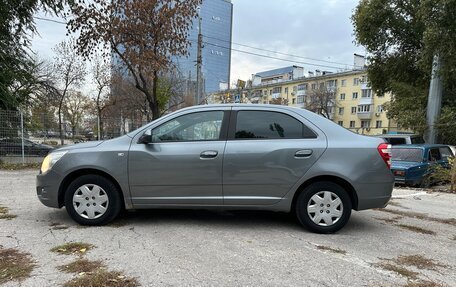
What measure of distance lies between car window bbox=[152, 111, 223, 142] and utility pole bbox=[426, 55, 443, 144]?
16.0 m

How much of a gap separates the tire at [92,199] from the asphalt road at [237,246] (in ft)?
0.57

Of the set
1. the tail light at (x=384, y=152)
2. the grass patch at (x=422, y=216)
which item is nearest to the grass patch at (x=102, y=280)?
the tail light at (x=384, y=152)

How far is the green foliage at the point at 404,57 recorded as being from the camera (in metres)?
18.1

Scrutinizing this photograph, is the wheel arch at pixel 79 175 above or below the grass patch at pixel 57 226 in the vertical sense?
above

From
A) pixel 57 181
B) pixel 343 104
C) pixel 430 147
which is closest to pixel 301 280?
pixel 57 181

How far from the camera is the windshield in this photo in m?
12.6

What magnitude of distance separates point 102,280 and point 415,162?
455 inches

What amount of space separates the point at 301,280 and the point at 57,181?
3420 millimetres

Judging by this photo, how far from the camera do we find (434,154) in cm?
1312

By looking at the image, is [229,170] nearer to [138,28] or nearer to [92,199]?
[92,199]

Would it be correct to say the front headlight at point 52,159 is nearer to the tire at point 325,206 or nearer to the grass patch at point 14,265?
the grass patch at point 14,265

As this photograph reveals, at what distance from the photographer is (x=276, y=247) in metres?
4.44

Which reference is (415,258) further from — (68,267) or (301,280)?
(68,267)

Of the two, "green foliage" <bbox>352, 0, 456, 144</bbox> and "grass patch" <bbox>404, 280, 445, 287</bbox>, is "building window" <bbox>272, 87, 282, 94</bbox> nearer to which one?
"green foliage" <bbox>352, 0, 456, 144</bbox>
